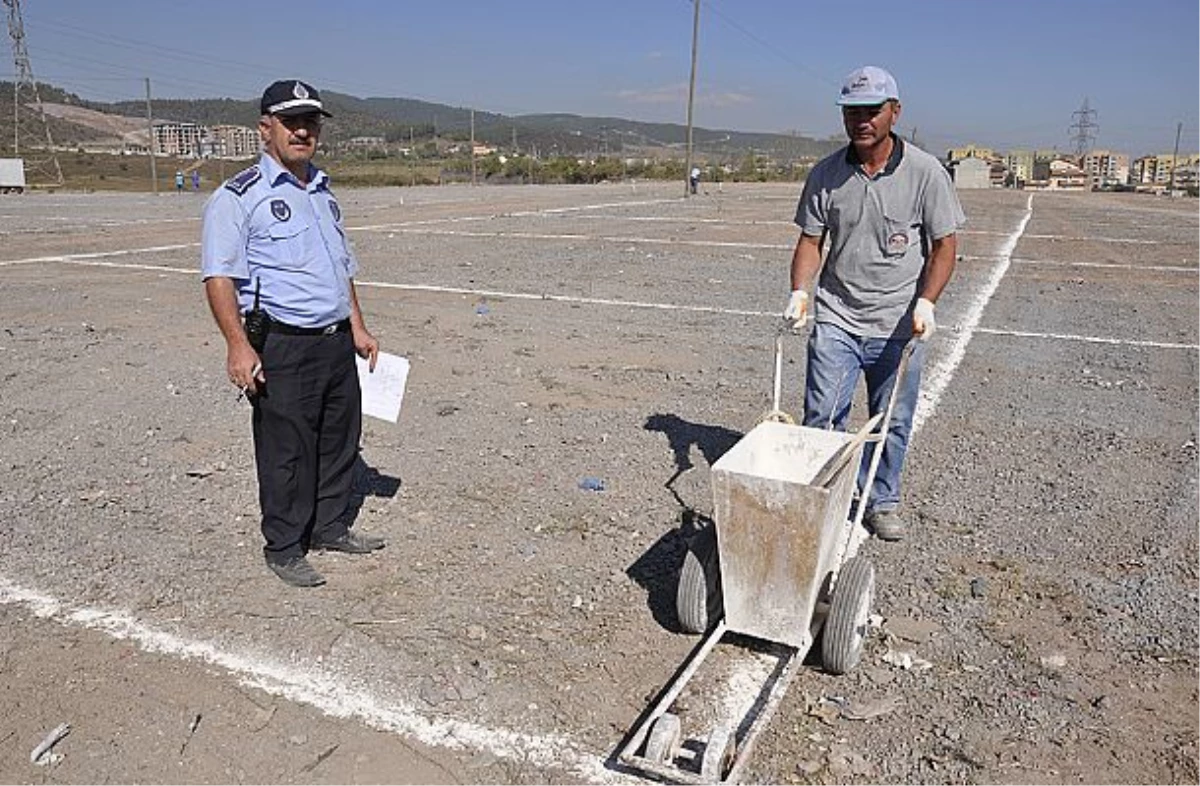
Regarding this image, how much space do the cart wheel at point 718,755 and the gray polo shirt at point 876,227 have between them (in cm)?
228

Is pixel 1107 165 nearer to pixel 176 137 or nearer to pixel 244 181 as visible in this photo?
pixel 176 137

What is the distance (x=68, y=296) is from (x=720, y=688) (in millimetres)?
10835

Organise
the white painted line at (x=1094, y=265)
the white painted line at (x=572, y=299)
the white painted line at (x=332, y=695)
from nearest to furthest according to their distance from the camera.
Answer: the white painted line at (x=332, y=695), the white painted line at (x=572, y=299), the white painted line at (x=1094, y=265)

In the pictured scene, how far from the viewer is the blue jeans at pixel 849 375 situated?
4695 mm

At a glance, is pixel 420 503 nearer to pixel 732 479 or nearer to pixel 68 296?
pixel 732 479

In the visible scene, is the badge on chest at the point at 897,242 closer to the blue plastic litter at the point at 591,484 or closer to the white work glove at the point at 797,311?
the white work glove at the point at 797,311

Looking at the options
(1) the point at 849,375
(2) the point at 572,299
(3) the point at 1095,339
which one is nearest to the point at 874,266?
(1) the point at 849,375

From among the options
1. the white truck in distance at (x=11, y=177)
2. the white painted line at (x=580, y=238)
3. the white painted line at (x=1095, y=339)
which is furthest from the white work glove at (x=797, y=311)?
the white truck in distance at (x=11, y=177)

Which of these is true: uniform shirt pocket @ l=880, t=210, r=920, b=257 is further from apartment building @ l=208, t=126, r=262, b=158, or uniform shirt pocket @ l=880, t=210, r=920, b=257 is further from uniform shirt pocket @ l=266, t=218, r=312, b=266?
apartment building @ l=208, t=126, r=262, b=158

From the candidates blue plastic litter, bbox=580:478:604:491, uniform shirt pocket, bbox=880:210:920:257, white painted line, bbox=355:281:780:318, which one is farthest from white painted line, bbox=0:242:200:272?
uniform shirt pocket, bbox=880:210:920:257

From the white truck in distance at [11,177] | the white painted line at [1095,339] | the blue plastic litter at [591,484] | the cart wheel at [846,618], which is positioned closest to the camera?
the cart wheel at [846,618]

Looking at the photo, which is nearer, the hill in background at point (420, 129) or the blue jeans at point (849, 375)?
the blue jeans at point (849, 375)

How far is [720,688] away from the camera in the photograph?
3.55 meters

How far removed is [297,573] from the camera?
429 cm
